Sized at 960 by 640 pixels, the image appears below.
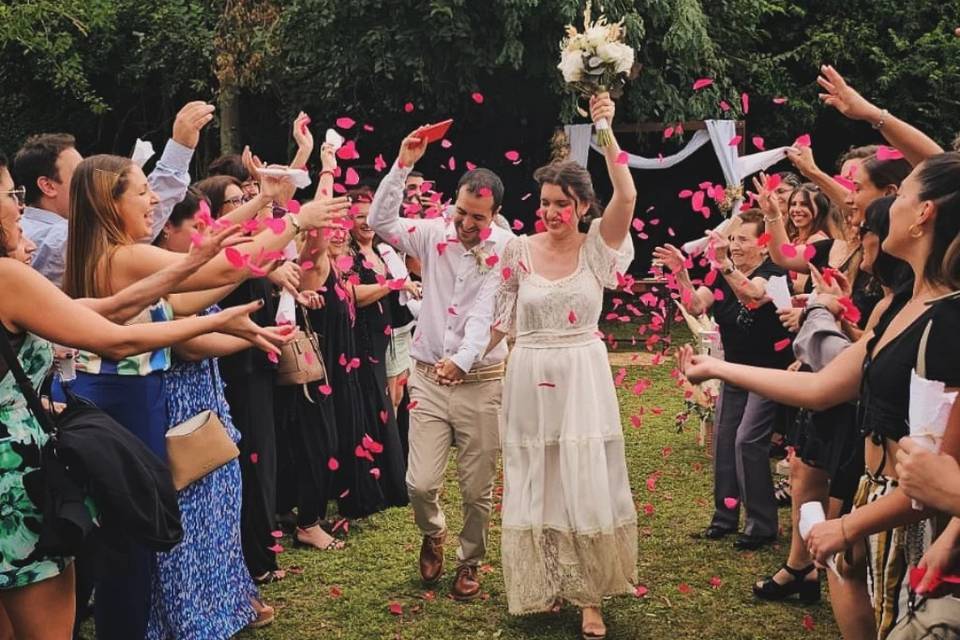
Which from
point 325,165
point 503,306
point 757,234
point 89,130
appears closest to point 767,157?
point 757,234

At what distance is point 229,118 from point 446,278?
465 inches

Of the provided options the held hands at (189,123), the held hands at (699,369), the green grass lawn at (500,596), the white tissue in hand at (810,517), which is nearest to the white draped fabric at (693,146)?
the green grass lawn at (500,596)

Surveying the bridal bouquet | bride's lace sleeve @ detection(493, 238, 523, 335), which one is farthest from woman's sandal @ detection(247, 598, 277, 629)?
the bridal bouquet

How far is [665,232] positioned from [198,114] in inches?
596

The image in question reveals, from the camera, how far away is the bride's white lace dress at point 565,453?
495cm

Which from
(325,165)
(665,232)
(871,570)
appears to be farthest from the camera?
(665,232)

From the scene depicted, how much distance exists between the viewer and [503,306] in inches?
208

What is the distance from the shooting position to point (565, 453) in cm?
496

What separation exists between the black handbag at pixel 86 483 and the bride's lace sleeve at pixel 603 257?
2.52m

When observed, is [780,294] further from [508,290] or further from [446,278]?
[446,278]

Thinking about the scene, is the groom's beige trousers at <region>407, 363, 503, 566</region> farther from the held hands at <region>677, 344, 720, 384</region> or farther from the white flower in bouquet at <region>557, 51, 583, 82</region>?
the held hands at <region>677, 344, 720, 384</region>

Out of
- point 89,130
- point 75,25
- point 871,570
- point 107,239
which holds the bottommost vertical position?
point 871,570

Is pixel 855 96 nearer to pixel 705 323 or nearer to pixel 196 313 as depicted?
pixel 196 313

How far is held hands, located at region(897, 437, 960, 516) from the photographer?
2.45 metres
